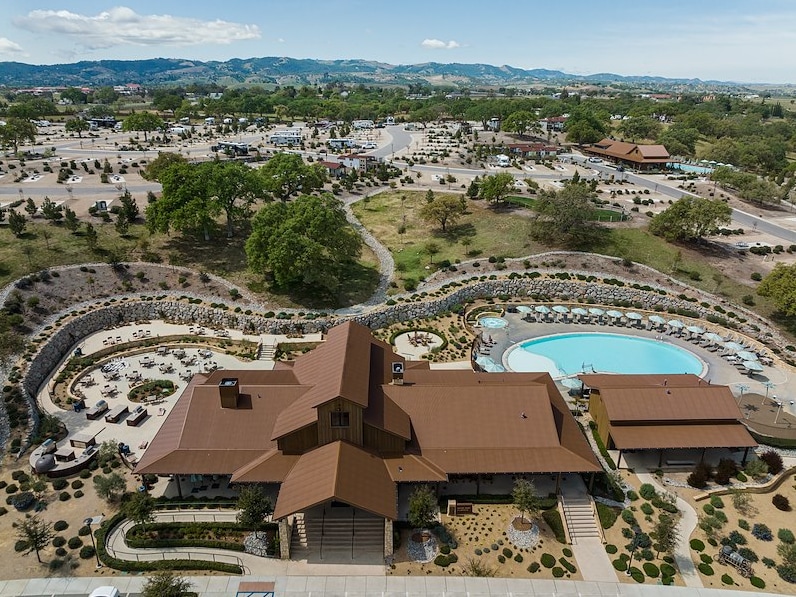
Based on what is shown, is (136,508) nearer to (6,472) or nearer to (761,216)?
(6,472)

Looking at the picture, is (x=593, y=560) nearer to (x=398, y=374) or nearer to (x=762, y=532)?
(x=762, y=532)

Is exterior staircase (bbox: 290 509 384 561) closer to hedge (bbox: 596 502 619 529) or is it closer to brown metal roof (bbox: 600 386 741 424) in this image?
hedge (bbox: 596 502 619 529)

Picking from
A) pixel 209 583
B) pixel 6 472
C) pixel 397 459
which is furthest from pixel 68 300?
pixel 397 459

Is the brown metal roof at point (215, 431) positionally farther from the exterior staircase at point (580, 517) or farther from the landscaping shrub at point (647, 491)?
the landscaping shrub at point (647, 491)

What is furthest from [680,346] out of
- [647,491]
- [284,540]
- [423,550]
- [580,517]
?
[284,540]

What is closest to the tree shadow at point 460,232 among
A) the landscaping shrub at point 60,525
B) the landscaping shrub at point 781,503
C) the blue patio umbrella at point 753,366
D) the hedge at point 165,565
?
the blue patio umbrella at point 753,366

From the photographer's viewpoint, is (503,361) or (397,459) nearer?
(397,459)
